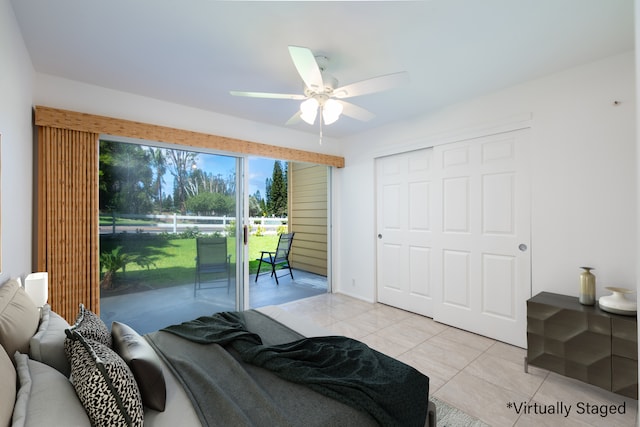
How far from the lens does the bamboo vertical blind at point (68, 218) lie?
2.36m

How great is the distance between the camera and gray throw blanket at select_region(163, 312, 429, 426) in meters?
1.19

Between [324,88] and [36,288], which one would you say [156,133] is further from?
[324,88]

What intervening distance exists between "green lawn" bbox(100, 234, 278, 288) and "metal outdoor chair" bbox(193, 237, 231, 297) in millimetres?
70

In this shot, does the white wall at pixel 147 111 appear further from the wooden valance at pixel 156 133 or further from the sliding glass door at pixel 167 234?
the sliding glass door at pixel 167 234

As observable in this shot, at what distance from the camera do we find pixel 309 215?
552cm

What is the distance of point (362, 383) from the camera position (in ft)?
4.05

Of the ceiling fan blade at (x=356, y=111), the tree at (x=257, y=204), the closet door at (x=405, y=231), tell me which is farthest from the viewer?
the tree at (x=257, y=204)

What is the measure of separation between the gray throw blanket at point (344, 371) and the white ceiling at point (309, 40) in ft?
6.43

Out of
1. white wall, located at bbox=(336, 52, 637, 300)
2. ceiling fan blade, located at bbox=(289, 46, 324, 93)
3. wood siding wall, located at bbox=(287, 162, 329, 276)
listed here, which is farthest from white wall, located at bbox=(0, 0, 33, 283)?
white wall, located at bbox=(336, 52, 637, 300)

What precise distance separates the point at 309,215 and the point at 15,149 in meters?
4.08

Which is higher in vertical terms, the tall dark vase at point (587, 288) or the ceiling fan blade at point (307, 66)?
the ceiling fan blade at point (307, 66)

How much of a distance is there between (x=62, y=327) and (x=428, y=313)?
347cm

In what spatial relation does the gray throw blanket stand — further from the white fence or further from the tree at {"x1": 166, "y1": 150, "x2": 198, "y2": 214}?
the tree at {"x1": 166, "y1": 150, "x2": 198, "y2": 214}

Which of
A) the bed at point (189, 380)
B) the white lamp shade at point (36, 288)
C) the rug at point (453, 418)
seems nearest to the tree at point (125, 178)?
the white lamp shade at point (36, 288)
